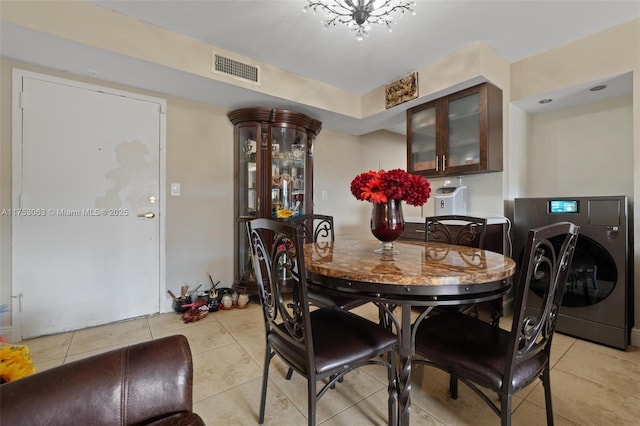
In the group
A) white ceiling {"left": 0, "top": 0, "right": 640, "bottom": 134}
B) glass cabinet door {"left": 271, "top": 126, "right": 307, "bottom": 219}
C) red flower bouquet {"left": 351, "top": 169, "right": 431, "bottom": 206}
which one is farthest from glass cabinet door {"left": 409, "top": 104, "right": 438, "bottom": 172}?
red flower bouquet {"left": 351, "top": 169, "right": 431, "bottom": 206}

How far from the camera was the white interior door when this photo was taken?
2.09 meters

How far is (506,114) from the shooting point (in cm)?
258

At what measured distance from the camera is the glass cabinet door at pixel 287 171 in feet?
9.80

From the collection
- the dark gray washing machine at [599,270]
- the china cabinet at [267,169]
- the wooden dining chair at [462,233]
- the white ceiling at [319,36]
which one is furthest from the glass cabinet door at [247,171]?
the dark gray washing machine at [599,270]

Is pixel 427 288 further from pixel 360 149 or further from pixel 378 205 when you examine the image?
pixel 360 149

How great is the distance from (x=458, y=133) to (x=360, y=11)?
4.97 ft

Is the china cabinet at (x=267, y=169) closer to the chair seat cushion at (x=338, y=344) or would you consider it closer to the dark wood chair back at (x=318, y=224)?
the dark wood chair back at (x=318, y=224)

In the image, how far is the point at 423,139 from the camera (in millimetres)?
2900

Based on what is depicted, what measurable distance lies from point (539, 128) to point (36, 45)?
4.31 meters

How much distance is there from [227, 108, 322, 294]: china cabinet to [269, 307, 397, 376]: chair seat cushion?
169cm

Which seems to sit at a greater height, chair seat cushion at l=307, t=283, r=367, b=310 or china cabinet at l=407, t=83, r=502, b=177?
china cabinet at l=407, t=83, r=502, b=177

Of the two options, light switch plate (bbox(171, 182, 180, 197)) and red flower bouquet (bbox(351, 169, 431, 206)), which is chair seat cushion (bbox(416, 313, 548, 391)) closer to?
red flower bouquet (bbox(351, 169, 431, 206))

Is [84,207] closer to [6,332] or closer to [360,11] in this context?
[6,332]

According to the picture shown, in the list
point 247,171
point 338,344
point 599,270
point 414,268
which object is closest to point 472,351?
point 414,268
